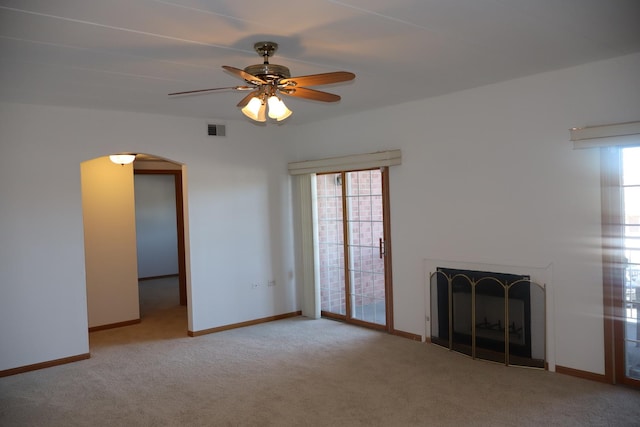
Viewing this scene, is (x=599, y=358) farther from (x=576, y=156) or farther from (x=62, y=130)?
(x=62, y=130)

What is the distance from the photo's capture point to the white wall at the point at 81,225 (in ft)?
15.3

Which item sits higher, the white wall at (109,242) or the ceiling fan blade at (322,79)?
the ceiling fan blade at (322,79)

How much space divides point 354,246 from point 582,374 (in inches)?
113

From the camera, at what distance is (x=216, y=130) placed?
600cm

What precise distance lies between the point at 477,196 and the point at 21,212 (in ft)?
14.8

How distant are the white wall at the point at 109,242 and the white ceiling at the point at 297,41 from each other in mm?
1796

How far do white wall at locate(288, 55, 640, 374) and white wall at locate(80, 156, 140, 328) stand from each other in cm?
348

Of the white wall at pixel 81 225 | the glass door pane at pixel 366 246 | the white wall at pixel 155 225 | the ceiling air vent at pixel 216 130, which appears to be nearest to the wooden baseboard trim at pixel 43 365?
the white wall at pixel 81 225

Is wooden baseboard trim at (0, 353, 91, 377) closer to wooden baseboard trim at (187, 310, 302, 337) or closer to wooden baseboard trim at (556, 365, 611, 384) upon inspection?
wooden baseboard trim at (187, 310, 302, 337)

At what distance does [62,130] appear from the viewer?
4938 millimetres

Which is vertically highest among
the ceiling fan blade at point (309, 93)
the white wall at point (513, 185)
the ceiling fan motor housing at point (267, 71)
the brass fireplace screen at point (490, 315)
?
the ceiling fan motor housing at point (267, 71)

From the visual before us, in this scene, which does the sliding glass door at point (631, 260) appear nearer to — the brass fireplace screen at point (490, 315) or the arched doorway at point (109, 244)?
the brass fireplace screen at point (490, 315)

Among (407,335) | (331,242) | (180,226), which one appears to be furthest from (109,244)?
(407,335)

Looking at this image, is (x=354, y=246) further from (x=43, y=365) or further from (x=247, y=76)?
(x=43, y=365)
